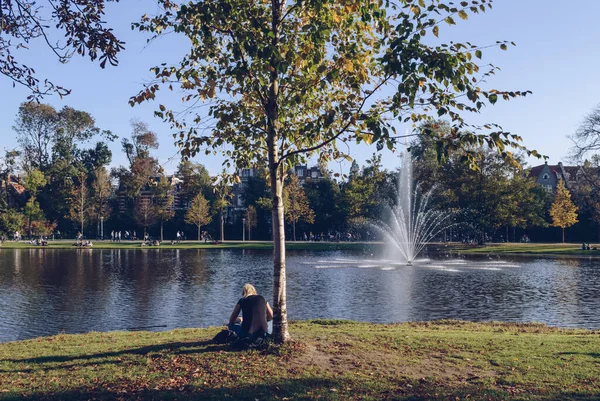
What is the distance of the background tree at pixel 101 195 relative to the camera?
308ft

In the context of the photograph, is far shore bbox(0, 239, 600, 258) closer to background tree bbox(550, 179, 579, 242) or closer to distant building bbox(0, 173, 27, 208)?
background tree bbox(550, 179, 579, 242)

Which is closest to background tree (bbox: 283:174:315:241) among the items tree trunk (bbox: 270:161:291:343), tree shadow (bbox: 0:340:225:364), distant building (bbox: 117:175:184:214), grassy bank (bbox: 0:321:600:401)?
distant building (bbox: 117:175:184:214)

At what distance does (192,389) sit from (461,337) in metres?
8.15

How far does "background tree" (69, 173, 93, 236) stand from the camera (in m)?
90.9

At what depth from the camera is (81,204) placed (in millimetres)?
90438

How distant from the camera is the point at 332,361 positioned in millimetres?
10695

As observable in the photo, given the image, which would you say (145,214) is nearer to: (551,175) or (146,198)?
(146,198)

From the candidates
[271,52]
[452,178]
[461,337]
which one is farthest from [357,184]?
[271,52]

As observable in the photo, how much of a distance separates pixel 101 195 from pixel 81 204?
4039 mm

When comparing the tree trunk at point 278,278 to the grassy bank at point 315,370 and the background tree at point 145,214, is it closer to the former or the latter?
the grassy bank at point 315,370

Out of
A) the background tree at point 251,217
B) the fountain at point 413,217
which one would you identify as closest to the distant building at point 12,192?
the background tree at point 251,217

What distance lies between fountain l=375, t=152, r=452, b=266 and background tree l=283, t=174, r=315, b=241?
14.8m

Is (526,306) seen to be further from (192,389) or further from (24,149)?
(24,149)

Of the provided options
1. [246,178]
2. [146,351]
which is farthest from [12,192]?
[146,351]
